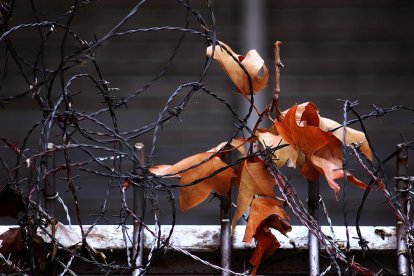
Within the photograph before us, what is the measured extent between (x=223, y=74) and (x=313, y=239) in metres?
→ 2.60

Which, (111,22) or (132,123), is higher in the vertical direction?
(111,22)

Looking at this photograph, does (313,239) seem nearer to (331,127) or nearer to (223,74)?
(331,127)

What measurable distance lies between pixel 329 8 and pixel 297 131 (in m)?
2.76

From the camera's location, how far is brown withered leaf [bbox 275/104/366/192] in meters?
1.53

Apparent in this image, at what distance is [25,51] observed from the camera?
4145mm

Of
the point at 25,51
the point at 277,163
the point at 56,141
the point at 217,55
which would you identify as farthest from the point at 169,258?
the point at 25,51

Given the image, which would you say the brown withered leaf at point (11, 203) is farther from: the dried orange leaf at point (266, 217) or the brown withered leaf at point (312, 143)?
the brown withered leaf at point (312, 143)

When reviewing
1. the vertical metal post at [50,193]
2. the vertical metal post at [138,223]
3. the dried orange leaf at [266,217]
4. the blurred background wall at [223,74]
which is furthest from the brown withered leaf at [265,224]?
the blurred background wall at [223,74]

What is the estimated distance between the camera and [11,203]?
5.28 feet

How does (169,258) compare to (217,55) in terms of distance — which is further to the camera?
(169,258)

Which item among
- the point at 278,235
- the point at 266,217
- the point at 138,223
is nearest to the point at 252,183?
the point at 266,217

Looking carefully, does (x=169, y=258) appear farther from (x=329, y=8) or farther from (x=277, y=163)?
(x=329, y=8)

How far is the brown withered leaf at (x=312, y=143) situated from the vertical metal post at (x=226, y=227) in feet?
0.57

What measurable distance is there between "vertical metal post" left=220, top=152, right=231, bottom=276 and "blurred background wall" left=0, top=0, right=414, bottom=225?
8.07ft
